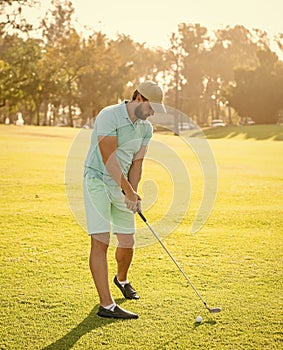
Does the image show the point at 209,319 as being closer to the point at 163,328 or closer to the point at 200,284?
the point at 163,328

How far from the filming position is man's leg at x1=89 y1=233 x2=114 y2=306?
546 cm

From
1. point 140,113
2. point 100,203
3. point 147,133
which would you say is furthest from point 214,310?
point 140,113

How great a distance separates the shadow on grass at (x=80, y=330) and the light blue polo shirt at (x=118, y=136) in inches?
44.7

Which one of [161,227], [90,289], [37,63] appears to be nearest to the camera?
[90,289]

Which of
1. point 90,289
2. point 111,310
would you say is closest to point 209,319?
point 111,310

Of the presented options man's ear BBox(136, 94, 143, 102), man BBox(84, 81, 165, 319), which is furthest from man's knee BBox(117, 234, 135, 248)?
man's ear BBox(136, 94, 143, 102)

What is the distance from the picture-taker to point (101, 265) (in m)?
5.46

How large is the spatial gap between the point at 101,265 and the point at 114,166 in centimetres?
84

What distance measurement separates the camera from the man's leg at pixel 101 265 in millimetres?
5461

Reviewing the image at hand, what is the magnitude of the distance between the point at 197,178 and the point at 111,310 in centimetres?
1255

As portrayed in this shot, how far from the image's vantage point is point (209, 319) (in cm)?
539

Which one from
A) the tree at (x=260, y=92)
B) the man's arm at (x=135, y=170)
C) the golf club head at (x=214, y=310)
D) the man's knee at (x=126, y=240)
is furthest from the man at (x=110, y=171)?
the tree at (x=260, y=92)

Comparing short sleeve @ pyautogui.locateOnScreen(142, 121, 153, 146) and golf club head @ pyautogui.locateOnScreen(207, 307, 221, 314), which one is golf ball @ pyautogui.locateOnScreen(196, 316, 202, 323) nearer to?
golf club head @ pyautogui.locateOnScreen(207, 307, 221, 314)

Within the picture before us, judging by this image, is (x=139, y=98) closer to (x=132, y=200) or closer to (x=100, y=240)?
(x=132, y=200)
